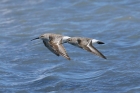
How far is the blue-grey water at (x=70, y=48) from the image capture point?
10.2 metres

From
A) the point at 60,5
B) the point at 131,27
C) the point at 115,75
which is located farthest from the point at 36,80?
the point at 60,5

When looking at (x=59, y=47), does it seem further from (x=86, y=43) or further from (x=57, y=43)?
(x=86, y=43)

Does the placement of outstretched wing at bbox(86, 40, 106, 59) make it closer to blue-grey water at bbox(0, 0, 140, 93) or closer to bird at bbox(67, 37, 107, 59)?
bird at bbox(67, 37, 107, 59)

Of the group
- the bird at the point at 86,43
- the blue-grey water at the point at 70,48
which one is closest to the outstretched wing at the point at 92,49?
the bird at the point at 86,43

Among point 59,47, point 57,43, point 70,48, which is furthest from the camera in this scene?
point 70,48

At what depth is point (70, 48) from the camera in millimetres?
12344

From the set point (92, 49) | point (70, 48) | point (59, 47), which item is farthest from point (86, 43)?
point (70, 48)

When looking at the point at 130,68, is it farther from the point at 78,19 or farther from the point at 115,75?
the point at 78,19

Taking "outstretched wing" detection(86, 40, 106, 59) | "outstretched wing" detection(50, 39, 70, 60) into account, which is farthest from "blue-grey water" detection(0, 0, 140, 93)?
"outstretched wing" detection(50, 39, 70, 60)

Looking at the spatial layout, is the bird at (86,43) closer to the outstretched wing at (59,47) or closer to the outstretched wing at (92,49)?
the outstretched wing at (92,49)

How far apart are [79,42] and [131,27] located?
4.54 metres

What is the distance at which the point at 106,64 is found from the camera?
36.7 feet

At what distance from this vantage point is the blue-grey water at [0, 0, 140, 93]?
10.2 m

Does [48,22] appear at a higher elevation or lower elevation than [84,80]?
higher
